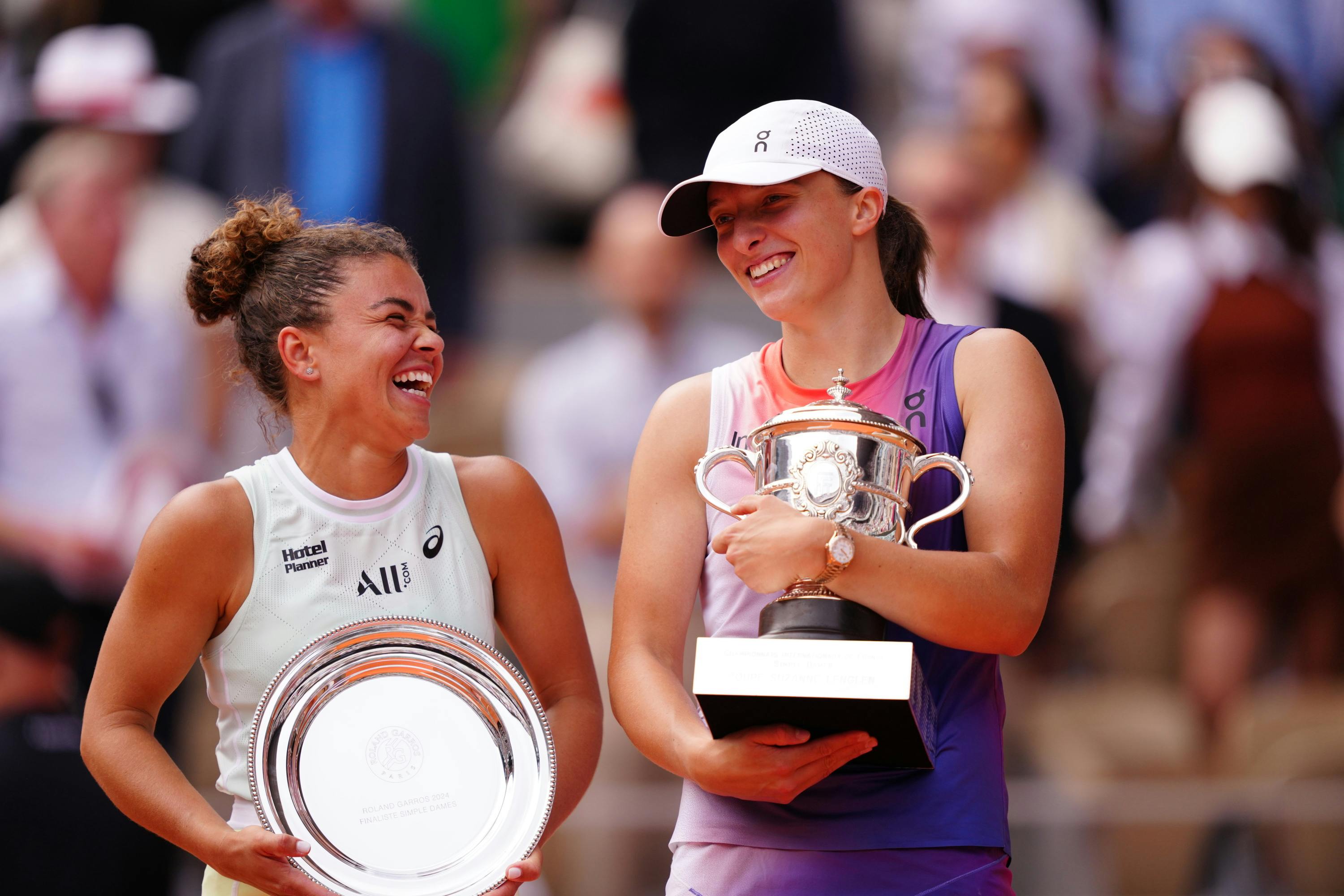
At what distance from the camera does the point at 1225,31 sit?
6.37m

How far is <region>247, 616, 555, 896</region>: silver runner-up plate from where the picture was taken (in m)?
2.08

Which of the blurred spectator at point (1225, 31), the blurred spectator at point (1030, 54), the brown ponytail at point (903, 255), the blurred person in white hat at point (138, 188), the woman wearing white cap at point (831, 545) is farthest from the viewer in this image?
the blurred spectator at point (1225, 31)

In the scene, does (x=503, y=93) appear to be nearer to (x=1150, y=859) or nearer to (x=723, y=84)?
(x=723, y=84)

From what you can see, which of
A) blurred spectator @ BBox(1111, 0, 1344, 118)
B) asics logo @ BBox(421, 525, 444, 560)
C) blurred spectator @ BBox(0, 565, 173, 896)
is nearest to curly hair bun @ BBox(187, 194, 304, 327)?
asics logo @ BBox(421, 525, 444, 560)

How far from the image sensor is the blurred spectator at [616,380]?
5.40 meters

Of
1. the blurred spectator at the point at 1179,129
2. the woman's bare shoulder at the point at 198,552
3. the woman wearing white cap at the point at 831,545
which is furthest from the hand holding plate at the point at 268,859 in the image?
the blurred spectator at the point at 1179,129

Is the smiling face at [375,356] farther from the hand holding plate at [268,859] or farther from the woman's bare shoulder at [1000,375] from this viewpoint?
the woman's bare shoulder at [1000,375]

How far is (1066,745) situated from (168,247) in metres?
3.39

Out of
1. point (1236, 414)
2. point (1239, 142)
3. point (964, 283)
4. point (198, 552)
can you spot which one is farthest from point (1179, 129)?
point (198, 552)

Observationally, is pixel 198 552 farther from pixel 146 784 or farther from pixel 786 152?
pixel 786 152

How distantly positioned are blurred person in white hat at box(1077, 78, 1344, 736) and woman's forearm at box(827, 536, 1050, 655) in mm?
3635

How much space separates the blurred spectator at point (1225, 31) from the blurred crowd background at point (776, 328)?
3cm

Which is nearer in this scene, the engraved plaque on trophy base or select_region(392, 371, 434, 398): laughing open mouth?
the engraved plaque on trophy base

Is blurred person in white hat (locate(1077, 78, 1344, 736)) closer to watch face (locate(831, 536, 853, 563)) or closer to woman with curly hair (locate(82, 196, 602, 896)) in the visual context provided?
woman with curly hair (locate(82, 196, 602, 896))
